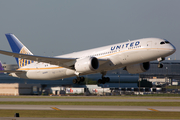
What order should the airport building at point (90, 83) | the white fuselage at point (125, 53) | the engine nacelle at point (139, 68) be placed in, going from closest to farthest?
the white fuselage at point (125, 53) → the engine nacelle at point (139, 68) → the airport building at point (90, 83)

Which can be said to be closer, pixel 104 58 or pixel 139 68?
pixel 104 58

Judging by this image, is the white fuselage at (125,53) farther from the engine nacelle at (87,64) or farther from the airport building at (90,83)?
the airport building at (90,83)

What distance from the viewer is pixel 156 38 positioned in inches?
1531

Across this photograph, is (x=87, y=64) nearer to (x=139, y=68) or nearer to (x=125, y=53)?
(x=125, y=53)

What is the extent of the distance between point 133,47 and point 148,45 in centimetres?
214

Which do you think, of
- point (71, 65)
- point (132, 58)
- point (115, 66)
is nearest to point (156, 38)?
point (132, 58)

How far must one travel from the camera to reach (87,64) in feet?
137

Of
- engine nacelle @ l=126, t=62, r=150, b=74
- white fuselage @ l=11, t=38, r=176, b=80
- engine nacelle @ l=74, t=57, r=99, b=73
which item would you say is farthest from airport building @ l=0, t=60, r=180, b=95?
engine nacelle @ l=74, t=57, r=99, b=73

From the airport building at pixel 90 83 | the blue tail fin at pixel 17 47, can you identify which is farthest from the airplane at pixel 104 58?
the airport building at pixel 90 83

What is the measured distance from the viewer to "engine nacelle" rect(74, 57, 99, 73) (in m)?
41.5

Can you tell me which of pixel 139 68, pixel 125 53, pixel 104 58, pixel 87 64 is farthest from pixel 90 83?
pixel 125 53

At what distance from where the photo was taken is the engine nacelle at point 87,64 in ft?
136

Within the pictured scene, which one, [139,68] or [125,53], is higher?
[125,53]

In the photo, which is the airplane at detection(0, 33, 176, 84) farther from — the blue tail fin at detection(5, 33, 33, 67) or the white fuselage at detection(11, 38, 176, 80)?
the blue tail fin at detection(5, 33, 33, 67)
